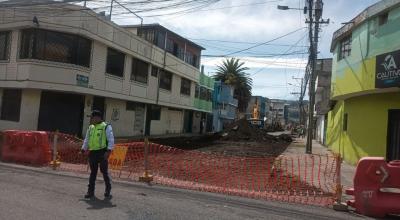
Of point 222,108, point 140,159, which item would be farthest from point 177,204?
point 222,108

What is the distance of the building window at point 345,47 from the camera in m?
24.9

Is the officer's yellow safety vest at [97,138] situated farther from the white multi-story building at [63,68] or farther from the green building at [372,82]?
the white multi-story building at [63,68]

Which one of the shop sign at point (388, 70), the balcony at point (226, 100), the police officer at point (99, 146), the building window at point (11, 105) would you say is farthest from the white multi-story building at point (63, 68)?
the balcony at point (226, 100)

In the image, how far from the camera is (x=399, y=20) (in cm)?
1798

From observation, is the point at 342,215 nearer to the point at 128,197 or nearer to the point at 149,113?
the point at 128,197

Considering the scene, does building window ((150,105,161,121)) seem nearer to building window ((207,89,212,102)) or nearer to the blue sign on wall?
the blue sign on wall

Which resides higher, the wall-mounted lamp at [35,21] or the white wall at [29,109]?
the wall-mounted lamp at [35,21]

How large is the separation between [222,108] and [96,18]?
45854 mm

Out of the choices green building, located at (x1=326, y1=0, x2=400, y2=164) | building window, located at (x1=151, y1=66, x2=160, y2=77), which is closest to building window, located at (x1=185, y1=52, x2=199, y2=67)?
building window, located at (x1=151, y1=66, x2=160, y2=77)

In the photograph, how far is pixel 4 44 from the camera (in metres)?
30.5

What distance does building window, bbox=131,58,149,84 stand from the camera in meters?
38.1

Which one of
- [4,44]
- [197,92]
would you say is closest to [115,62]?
[4,44]

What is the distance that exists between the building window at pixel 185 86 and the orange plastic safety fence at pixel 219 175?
30.4m

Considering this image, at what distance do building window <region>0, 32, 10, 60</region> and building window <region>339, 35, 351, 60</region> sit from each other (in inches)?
737
